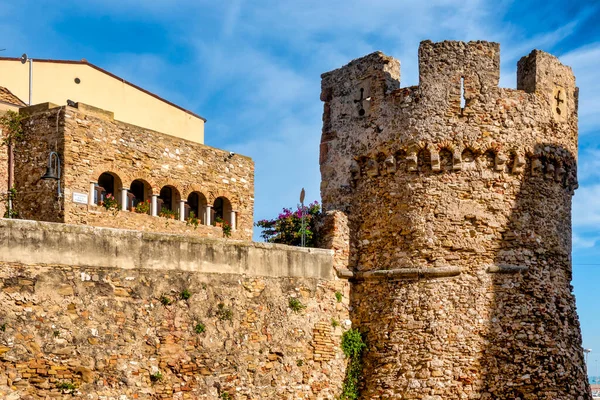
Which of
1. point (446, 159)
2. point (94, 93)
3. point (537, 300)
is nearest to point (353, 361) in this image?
point (537, 300)

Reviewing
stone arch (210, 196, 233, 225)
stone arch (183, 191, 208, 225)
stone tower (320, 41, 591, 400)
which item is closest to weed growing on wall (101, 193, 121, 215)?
stone arch (183, 191, 208, 225)

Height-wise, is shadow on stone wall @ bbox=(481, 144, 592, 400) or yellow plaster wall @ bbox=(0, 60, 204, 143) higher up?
yellow plaster wall @ bbox=(0, 60, 204, 143)

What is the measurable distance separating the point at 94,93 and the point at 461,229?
556 inches

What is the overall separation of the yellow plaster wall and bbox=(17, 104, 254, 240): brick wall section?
4608 millimetres

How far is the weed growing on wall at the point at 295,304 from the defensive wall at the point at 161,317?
6 cm

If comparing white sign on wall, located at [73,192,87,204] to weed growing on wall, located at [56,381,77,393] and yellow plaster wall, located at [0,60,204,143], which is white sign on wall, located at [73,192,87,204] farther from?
weed growing on wall, located at [56,381,77,393]

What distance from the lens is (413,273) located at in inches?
598

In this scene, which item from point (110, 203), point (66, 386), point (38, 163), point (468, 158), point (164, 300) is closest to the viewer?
point (66, 386)

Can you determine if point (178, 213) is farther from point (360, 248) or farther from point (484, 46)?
point (484, 46)

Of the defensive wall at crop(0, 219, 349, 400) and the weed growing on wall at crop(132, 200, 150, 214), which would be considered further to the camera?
the weed growing on wall at crop(132, 200, 150, 214)

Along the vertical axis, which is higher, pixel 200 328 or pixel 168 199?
pixel 168 199

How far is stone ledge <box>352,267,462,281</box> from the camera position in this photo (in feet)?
49.3

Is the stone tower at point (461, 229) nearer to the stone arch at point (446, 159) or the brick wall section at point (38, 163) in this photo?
the stone arch at point (446, 159)

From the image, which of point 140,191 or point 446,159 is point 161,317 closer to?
point 446,159
